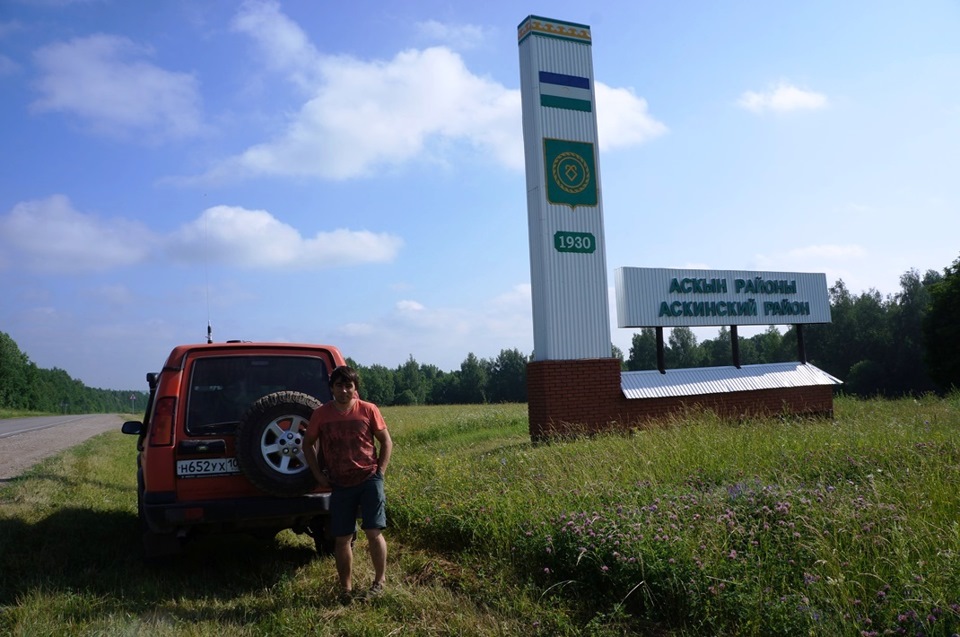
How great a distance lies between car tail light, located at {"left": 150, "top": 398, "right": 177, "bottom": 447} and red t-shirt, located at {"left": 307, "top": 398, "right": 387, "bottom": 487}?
1131 millimetres

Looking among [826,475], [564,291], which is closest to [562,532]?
[826,475]

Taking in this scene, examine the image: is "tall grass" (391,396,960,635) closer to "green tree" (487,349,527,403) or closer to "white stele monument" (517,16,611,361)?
"white stele monument" (517,16,611,361)

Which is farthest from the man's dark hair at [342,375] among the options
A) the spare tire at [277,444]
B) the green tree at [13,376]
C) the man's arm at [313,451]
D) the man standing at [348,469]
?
the green tree at [13,376]

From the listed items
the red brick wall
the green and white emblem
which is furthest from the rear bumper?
the green and white emblem

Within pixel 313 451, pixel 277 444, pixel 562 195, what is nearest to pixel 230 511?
pixel 277 444

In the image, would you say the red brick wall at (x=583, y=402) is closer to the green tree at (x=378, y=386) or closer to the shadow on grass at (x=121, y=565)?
the shadow on grass at (x=121, y=565)

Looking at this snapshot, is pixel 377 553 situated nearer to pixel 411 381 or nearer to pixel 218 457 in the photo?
pixel 218 457

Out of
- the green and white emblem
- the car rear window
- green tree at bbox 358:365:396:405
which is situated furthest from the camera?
green tree at bbox 358:365:396:405

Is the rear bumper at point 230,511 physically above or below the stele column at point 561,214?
below

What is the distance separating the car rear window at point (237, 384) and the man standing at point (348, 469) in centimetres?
92

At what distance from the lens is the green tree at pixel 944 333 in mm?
39469

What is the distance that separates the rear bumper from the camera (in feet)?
16.5

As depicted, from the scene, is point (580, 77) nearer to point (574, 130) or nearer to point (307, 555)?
point (574, 130)

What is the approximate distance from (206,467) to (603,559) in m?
3.01
